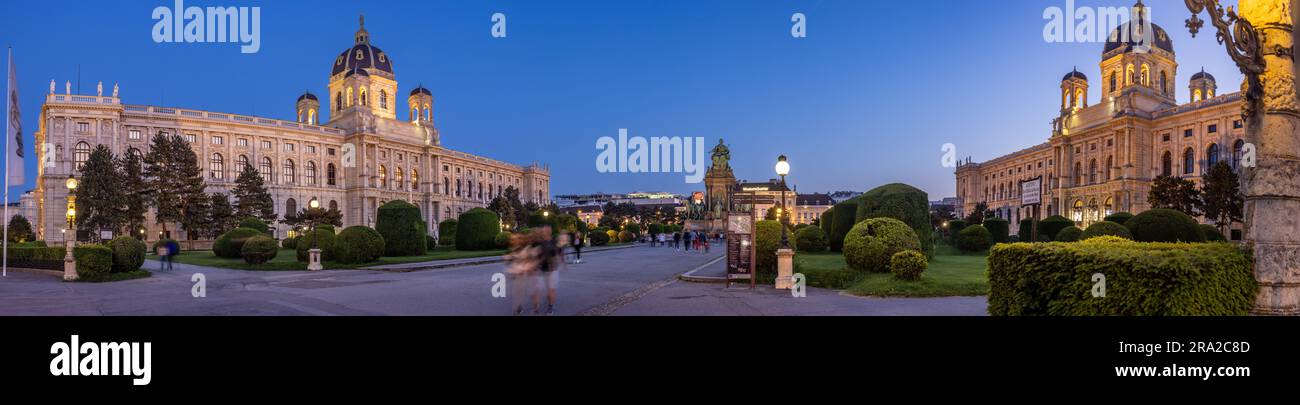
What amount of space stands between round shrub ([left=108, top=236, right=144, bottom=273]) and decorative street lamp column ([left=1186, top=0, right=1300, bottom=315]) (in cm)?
2458

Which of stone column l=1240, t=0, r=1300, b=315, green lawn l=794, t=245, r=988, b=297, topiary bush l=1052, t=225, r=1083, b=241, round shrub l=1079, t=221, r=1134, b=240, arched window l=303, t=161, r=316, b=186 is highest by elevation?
arched window l=303, t=161, r=316, b=186

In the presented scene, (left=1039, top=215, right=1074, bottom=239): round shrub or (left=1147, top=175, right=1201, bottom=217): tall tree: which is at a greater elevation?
(left=1147, top=175, right=1201, bottom=217): tall tree

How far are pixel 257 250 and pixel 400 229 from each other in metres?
6.58

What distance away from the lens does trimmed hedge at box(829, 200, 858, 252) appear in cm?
2770

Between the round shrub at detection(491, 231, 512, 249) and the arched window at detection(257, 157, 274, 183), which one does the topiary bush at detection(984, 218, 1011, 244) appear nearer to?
the round shrub at detection(491, 231, 512, 249)

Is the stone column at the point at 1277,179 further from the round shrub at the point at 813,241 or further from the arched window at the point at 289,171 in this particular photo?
the arched window at the point at 289,171

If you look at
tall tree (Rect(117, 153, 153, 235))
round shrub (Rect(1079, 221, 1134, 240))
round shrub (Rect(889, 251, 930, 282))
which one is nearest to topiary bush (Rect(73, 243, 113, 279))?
round shrub (Rect(889, 251, 930, 282))

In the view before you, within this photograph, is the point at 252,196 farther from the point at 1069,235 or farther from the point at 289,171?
the point at 1069,235

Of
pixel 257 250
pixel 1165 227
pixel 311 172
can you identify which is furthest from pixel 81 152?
pixel 1165 227

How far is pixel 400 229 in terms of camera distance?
92.4 feet
